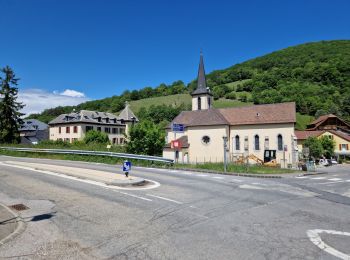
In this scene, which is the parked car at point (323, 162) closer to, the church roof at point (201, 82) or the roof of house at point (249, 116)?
the roof of house at point (249, 116)

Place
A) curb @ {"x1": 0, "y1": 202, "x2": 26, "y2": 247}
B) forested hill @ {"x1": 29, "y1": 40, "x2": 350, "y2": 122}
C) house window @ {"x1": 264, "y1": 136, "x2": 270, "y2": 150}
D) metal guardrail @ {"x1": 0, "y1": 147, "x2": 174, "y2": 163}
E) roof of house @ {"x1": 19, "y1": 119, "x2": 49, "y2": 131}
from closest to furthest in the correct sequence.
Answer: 1. curb @ {"x1": 0, "y1": 202, "x2": 26, "y2": 247}
2. metal guardrail @ {"x1": 0, "y1": 147, "x2": 174, "y2": 163}
3. house window @ {"x1": 264, "y1": 136, "x2": 270, "y2": 150}
4. roof of house @ {"x1": 19, "y1": 119, "x2": 49, "y2": 131}
5. forested hill @ {"x1": 29, "y1": 40, "x2": 350, "y2": 122}

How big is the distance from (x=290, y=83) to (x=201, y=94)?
7917cm

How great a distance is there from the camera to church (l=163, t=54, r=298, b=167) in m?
39.1

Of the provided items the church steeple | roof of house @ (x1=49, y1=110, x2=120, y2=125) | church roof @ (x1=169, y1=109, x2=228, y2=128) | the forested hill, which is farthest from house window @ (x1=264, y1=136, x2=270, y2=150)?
the forested hill

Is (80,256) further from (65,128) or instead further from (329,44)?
(329,44)

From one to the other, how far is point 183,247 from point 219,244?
84cm

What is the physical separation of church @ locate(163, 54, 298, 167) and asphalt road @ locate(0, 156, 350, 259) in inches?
1049

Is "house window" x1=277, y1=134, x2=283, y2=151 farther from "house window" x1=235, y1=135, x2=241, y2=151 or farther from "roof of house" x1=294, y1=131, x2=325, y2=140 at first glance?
"roof of house" x1=294, y1=131, x2=325, y2=140

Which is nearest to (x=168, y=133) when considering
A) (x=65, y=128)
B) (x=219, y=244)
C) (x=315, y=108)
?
(x=65, y=128)

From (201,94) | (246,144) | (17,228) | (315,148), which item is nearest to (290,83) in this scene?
(315,148)

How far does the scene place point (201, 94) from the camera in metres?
51.4

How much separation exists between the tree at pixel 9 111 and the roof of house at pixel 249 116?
99.9ft

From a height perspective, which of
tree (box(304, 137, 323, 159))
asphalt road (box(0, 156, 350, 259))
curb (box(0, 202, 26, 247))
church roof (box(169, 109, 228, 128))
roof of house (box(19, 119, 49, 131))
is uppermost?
roof of house (box(19, 119, 49, 131))

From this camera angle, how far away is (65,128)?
6938 cm
